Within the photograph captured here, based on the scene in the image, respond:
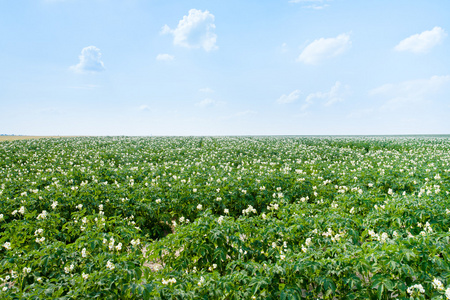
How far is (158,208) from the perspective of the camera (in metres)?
7.71

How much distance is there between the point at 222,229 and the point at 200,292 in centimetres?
131

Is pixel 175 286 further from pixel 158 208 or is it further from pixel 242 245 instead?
pixel 158 208

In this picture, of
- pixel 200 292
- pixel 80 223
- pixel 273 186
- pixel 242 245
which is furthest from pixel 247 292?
pixel 273 186

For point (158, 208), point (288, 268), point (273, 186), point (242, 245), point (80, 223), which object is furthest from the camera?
point (273, 186)

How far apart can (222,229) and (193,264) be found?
2.78 ft

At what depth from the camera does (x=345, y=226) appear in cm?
509

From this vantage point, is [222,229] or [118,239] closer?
[222,229]

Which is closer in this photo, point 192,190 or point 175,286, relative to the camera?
point 175,286

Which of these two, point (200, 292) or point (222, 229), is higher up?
point (222, 229)

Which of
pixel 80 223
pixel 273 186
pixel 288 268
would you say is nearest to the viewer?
pixel 288 268

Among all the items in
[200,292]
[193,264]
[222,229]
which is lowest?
[193,264]

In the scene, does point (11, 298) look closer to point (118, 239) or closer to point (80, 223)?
point (118, 239)

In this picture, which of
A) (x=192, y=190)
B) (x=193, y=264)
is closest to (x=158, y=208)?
(x=192, y=190)

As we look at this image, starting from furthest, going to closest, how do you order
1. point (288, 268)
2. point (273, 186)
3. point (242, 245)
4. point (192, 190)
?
point (273, 186) → point (192, 190) → point (242, 245) → point (288, 268)
